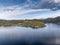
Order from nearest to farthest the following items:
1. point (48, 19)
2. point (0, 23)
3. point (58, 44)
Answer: point (58, 44), point (0, 23), point (48, 19)

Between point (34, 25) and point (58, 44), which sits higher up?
point (34, 25)

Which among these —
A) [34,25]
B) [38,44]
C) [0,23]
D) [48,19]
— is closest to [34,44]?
[38,44]

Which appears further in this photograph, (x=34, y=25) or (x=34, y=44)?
(x=34, y=25)

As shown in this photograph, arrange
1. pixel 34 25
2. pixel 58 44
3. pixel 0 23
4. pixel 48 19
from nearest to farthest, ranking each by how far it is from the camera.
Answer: pixel 58 44 < pixel 34 25 < pixel 0 23 < pixel 48 19

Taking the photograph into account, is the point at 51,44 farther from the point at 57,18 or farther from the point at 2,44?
the point at 57,18

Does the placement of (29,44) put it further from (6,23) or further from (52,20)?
(52,20)

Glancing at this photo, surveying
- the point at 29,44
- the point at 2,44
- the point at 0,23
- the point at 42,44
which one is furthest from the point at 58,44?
the point at 0,23

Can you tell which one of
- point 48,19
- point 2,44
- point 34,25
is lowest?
point 2,44

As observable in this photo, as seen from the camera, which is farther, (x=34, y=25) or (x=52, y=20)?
(x=52, y=20)

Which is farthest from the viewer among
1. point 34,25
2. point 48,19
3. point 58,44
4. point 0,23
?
point 48,19
